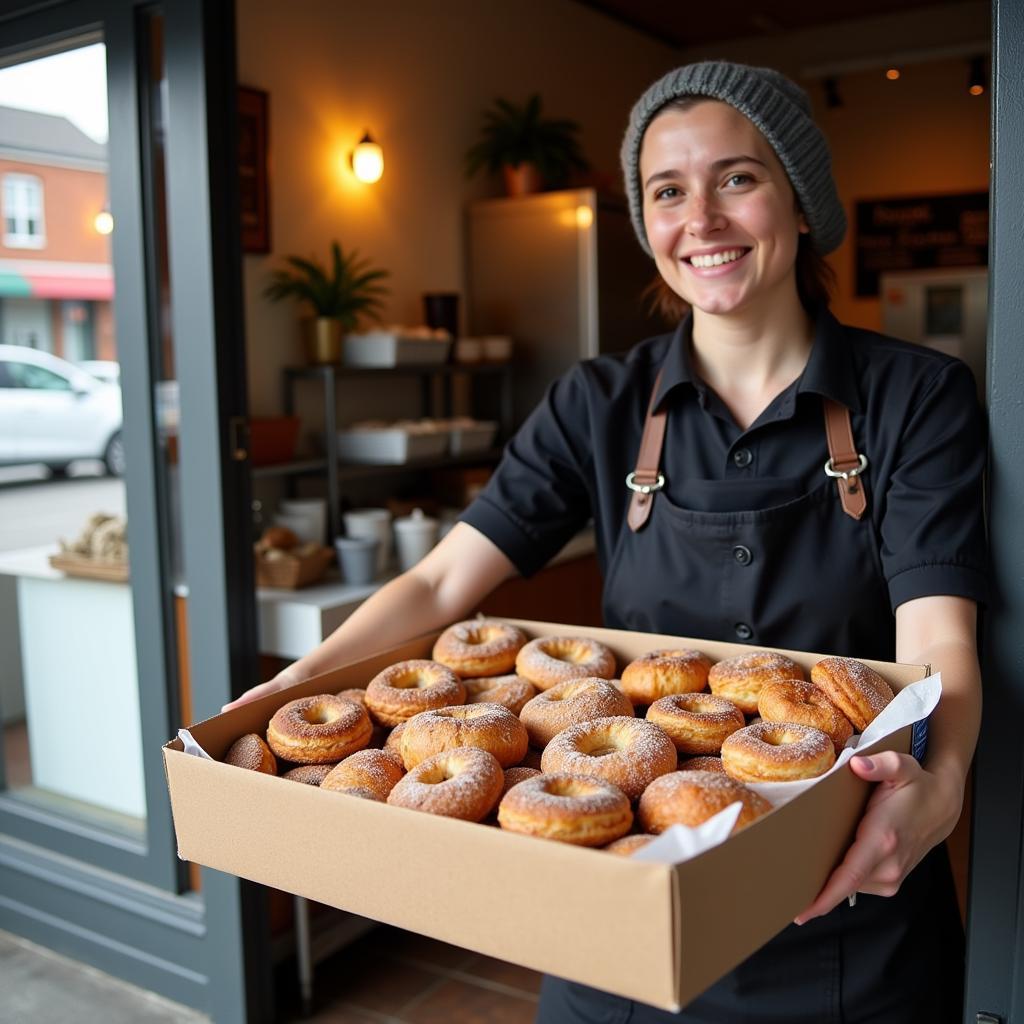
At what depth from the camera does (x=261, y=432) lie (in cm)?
317

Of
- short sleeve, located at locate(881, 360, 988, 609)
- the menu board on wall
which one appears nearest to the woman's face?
short sleeve, located at locate(881, 360, 988, 609)

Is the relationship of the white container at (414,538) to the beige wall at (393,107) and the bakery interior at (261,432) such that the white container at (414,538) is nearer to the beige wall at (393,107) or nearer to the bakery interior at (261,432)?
the bakery interior at (261,432)

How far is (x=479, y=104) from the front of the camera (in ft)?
14.5

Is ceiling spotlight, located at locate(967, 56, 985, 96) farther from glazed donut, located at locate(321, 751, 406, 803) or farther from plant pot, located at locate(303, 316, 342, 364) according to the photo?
glazed donut, located at locate(321, 751, 406, 803)

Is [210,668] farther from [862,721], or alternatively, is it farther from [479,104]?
[479,104]

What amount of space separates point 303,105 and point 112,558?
1.66m

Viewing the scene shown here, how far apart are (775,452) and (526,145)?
319 centimetres

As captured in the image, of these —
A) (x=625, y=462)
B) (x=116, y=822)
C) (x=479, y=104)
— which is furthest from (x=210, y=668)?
(x=479, y=104)

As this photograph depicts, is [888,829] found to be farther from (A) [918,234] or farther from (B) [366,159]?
(A) [918,234]

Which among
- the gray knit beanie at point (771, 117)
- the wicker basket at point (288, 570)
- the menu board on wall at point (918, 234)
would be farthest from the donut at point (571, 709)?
the menu board on wall at point (918, 234)

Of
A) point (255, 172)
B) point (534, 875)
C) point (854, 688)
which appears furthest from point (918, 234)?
point (534, 875)

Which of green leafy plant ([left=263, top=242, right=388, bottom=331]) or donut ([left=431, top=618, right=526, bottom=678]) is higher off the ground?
green leafy plant ([left=263, top=242, right=388, bottom=331])

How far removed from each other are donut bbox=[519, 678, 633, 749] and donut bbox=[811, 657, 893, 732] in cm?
21

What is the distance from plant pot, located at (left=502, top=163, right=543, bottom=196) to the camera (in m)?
4.29
